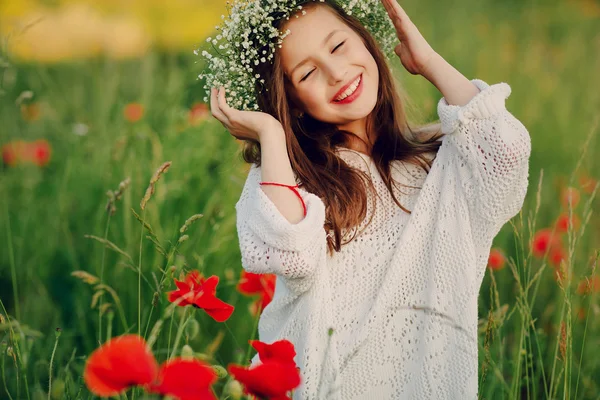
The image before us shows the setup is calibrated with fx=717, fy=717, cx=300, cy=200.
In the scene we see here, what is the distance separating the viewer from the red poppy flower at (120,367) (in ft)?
2.68

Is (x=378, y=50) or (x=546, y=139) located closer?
(x=378, y=50)

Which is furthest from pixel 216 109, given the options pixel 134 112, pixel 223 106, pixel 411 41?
pixel 134 112

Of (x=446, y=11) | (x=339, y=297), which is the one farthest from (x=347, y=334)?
(x=446, y=11)

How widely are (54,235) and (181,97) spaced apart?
74 centimetres

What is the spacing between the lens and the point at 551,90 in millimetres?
4539

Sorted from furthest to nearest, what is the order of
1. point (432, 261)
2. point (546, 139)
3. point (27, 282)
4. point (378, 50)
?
point (546, 139) → point (27, 282) → point (378, 50) → point (432, 261)

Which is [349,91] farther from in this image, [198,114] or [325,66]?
[198,114]

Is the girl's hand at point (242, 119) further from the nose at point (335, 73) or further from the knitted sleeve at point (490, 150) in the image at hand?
the knitted sleeve at point (490, 150)

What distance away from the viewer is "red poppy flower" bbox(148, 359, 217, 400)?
0.81m

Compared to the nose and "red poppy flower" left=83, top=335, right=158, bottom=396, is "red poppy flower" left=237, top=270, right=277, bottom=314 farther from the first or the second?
"red poppy flower" left=83, top=335, right=158, bottom=396

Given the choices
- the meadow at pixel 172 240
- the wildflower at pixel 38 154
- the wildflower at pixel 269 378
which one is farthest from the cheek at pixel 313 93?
the wildflower at pixel 38 154

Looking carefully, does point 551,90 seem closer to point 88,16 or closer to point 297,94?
point 297,94

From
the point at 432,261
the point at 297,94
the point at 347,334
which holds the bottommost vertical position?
the point at 347,334

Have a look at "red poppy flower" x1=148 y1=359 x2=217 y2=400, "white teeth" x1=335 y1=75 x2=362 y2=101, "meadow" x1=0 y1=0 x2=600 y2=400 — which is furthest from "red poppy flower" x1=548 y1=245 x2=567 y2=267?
"red poppy flower" x1=148 y1=359 x2=217 y2=400
